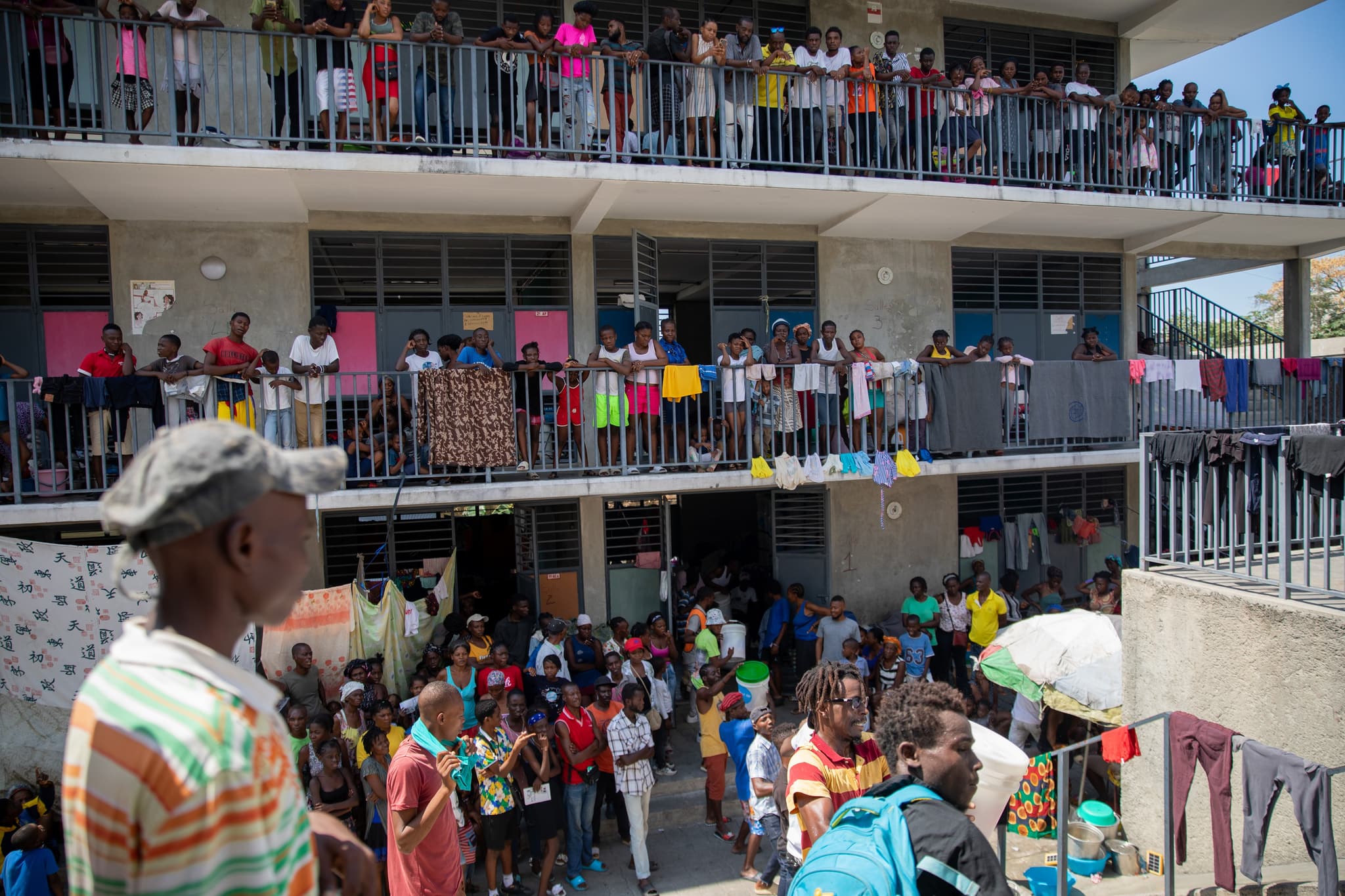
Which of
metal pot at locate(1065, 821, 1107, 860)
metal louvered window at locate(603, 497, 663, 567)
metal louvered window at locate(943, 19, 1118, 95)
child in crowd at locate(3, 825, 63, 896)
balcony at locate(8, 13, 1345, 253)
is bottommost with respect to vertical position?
metal pot at locate(1065, 821, 1107, 860)

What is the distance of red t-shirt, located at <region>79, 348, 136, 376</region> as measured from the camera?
327 inches

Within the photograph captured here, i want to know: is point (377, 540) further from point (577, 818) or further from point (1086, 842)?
point (1086, 842)

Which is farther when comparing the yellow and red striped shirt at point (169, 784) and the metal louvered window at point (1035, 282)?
the metal louvered window at point (1035, 282)

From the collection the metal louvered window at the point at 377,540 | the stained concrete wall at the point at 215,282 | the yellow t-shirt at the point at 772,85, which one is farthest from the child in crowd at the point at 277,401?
the yellow t-shirt at the point at 772,85

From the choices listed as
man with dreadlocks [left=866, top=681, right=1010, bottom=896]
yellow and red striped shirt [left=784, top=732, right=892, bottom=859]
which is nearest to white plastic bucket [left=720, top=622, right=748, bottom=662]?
yellow and red striped shirt [left=784, top=732, right=892, bottom=859]

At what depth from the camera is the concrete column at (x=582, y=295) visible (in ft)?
35.1

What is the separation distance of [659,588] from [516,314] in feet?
12.8

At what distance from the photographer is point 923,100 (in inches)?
432

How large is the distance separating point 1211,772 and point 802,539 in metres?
6.45

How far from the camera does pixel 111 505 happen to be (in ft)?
4.52

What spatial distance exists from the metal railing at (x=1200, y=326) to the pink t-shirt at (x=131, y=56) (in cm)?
1427

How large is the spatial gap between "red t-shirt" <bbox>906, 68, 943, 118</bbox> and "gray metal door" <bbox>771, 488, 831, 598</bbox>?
497 cm

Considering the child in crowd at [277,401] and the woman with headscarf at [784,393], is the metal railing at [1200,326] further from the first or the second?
the child in crowd at [277,401]

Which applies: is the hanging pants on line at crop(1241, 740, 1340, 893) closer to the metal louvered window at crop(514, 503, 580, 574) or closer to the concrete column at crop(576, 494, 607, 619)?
the concrete column at crop(576, 494, 607, 619)
